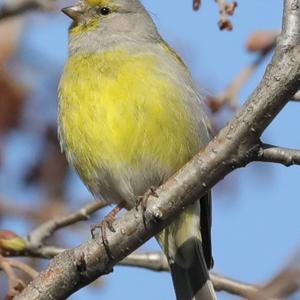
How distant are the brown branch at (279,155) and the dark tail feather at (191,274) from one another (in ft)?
4.53

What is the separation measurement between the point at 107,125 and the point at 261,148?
1.29 m

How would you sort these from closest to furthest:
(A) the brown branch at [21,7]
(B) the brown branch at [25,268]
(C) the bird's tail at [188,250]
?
1. (B) the brown branch at [25,268]
2. (A) the brown branch at [21,7]
3. (C) the bird's tail at [188,250]

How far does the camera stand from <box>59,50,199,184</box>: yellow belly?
3.68m

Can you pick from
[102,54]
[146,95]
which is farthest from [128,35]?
[146,95]

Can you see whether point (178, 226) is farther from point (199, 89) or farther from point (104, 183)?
point (199, 89)

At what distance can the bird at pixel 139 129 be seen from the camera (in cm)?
370

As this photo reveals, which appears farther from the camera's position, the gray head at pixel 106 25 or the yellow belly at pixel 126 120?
the gray head at pixel 106 25

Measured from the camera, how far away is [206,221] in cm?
404

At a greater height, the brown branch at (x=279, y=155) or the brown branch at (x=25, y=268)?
the brown branch at (x=279, y=155)

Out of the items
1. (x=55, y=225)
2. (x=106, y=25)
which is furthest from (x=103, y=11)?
(x=55, y=225)

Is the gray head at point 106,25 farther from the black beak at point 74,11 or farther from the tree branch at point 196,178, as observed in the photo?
the tree branch at point 196,178

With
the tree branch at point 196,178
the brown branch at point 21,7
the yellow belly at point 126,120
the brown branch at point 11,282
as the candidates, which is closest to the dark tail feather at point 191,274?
the yellow belly at point 126,120

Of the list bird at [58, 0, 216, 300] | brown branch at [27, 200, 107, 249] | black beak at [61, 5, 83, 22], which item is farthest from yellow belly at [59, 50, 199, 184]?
black beak at [61, 5, 83, 22]

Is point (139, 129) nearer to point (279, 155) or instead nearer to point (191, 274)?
point (191, 274)
